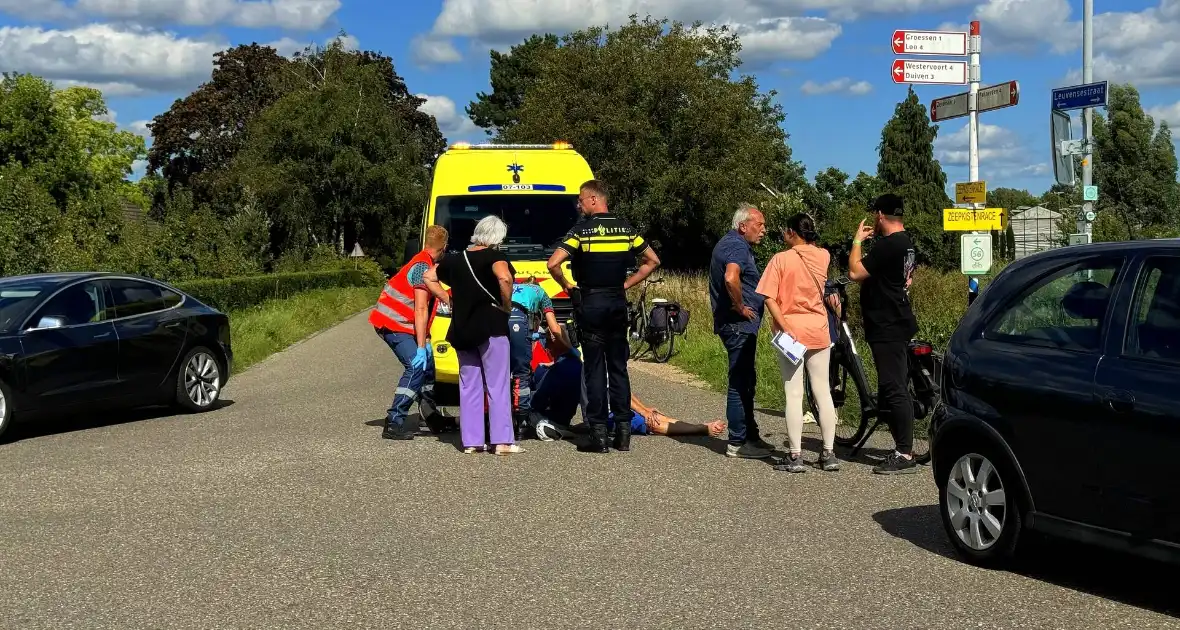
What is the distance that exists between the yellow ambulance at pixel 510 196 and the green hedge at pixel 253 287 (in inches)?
350

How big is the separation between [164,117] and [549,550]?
222 ft

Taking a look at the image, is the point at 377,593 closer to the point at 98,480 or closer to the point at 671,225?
the point at 98,480

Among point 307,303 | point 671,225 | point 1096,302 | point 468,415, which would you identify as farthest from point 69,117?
point 1096,302

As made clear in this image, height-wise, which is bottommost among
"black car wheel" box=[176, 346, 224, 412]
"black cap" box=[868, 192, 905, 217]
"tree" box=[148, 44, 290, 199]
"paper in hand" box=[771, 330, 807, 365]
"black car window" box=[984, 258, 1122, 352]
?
"black car wheel" box=[176, 346, 224, 412]

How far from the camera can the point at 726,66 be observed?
59.1m

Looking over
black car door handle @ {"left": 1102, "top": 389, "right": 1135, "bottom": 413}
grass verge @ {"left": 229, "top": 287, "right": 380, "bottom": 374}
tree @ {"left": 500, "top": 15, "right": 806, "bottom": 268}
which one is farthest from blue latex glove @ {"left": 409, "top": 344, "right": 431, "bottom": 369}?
tree @ {"left": 500, "top": 15, "right": 806, "bottom": 268}

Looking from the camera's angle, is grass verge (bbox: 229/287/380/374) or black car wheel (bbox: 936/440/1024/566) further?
grass verge (bbox: 229/287/380/374)

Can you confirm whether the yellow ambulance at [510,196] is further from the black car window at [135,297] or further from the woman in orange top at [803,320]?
the woman in orange top at [803,320]

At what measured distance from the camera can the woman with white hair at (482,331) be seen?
10570 mm

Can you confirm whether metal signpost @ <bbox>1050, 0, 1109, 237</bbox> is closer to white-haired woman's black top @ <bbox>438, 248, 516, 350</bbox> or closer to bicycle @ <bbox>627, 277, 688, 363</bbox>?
bicycle @ <bbox>627, 277, 688, 363</bbox>

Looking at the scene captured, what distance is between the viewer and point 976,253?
14.4m

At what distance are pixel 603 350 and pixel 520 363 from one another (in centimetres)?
116

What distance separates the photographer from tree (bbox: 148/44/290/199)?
2749 inches

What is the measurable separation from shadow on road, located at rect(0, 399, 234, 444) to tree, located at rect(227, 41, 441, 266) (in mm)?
44353
